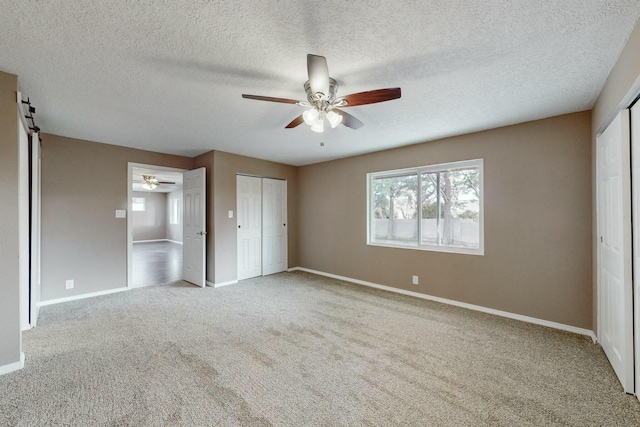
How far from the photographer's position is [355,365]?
2.21m

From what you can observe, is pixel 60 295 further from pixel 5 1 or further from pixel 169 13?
pixel 169 13

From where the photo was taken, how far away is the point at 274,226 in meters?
5.68

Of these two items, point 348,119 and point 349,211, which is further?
point 349,211

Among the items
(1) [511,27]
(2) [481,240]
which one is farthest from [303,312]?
(1) [511,27]

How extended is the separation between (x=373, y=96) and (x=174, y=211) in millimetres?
11434

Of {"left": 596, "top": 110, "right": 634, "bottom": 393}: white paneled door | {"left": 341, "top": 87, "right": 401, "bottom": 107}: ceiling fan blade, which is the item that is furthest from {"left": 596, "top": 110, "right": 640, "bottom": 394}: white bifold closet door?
{"left": 341, "top": 87, "right": 401, "bottom": 107}: ceiling fan blade

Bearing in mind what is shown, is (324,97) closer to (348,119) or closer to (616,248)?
(348,119)

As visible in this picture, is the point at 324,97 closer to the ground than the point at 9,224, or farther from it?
farther from it

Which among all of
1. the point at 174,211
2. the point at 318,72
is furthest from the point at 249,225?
the point at 174,211

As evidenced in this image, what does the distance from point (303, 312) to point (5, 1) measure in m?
3.44

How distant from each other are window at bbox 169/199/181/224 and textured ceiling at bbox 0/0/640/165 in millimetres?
8469

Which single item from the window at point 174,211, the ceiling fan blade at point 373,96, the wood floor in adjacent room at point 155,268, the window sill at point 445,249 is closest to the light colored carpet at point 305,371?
the window sill at point 445,249

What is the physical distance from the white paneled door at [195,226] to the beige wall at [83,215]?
3.05 feet

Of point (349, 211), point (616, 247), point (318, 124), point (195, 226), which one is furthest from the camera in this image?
point (349, 211)
